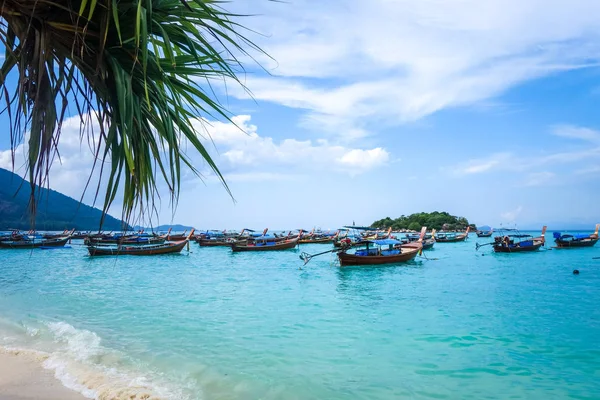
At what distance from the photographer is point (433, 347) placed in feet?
31.5

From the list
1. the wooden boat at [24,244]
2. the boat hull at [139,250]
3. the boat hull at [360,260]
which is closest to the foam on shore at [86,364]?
the boat hull at [360,260]

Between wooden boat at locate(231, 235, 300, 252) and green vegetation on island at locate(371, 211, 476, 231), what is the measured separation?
215ft

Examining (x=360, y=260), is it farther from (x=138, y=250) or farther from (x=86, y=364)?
(x=86, y=364)

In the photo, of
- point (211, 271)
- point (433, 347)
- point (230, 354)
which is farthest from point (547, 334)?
point (211, 271)

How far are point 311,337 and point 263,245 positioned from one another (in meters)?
34.1

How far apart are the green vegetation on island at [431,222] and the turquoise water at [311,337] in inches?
3389

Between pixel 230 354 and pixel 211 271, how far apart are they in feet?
61.2

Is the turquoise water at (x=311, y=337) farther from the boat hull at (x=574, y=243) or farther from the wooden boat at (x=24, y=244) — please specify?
the boat hull at (x=574, y=243)

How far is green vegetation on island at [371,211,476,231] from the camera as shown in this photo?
105062mm

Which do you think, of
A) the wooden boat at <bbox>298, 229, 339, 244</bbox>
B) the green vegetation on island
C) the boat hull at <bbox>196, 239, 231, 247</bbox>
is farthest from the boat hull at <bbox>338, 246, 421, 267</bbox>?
the green vegetation on island

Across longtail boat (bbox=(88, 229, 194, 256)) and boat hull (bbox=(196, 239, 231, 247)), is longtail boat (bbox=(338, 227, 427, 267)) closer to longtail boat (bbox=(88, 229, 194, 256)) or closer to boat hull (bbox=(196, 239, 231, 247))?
longtail boat (bbox=(88, 229, 194, 256))

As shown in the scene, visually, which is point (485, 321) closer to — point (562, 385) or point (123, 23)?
point (562, 385)

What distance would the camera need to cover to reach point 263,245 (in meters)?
44.2

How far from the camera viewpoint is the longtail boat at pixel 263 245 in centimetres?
4272
